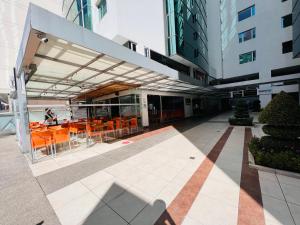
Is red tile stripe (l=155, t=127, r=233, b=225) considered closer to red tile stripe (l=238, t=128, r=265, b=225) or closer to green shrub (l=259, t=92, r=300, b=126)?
red tile stripe (l=238, t=128, r=265, b=225)

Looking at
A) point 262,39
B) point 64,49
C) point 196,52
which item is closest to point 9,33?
point 64,49

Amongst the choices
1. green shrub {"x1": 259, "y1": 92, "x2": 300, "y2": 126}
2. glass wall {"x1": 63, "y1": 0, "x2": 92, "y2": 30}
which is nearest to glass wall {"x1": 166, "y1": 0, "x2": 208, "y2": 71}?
glass wall {"x1": 63, "y1": 0, "x2": 92, "y2": 30}

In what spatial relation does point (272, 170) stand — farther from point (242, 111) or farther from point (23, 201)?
point (242, 111)

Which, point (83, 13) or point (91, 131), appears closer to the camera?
point (91, 131)

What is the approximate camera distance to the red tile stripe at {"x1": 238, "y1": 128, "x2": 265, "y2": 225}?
6.73 feet

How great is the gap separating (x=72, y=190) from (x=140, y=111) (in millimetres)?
9281

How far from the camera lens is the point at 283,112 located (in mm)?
3574

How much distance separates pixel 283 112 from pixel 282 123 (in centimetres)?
29

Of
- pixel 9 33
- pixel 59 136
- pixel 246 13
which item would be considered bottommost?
pixel 59 136

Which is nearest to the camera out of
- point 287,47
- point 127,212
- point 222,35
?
point 127,212

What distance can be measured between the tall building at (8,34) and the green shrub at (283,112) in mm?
26011

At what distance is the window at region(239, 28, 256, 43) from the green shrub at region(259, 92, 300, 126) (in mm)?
22581

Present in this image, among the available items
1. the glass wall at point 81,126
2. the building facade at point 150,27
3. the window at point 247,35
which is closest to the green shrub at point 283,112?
the glass wall at point 81,126

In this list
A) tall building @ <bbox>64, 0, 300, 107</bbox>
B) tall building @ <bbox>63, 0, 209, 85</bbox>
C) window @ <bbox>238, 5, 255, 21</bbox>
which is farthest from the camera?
window @ <bbox>238, 5, 255, 21</bbox>
